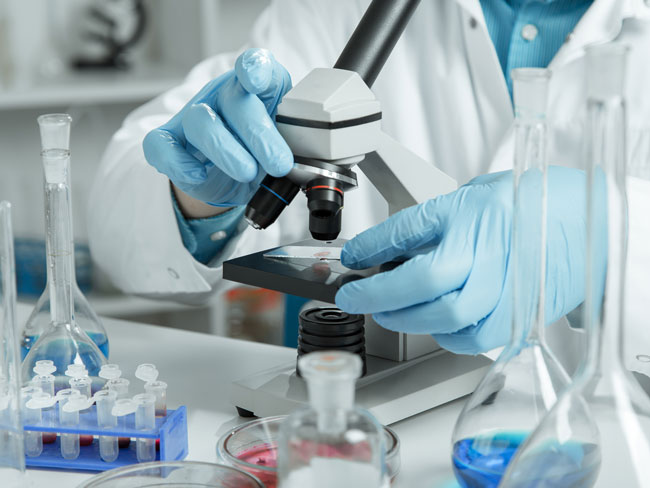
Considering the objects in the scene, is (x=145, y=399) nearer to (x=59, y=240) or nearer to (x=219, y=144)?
(x=59, y=240)

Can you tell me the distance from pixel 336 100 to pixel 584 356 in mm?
380

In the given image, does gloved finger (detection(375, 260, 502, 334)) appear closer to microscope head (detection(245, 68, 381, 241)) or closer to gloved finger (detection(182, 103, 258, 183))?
microscope head (detection(245, 68, 381, 241))

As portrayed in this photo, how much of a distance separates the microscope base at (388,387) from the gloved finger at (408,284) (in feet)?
→ 0.34

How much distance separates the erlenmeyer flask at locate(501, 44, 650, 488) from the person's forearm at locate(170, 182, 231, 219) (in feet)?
2.70

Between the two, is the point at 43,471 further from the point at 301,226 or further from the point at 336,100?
the point at 301,226

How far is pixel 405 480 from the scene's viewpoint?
29.5 inches

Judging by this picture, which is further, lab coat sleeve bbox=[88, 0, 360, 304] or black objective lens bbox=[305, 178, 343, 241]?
lab coat sleeve bbox=[88, 0, 360, 304]

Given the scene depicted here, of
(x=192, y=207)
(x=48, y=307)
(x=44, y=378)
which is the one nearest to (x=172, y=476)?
(x=44, y=378)

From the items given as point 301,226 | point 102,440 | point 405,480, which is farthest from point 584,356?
point 301,226

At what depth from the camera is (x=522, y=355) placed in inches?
23.3

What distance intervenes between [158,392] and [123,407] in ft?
0.11

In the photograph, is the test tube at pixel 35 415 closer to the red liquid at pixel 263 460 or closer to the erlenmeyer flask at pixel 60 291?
the erlenmeyer flask at pixel 60 291

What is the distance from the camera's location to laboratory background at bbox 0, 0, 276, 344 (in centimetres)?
219

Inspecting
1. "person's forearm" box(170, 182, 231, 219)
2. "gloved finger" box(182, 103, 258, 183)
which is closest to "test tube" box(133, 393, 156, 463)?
"gloved finger" box(182, 103, 258, 183)
